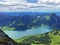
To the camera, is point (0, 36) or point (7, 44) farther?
point (0, 36)

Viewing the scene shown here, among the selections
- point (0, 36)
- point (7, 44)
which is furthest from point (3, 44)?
point (0, 36)

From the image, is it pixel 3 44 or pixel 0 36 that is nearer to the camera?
pixel 3 44

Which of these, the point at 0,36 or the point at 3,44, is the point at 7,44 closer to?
the point at 3,44
